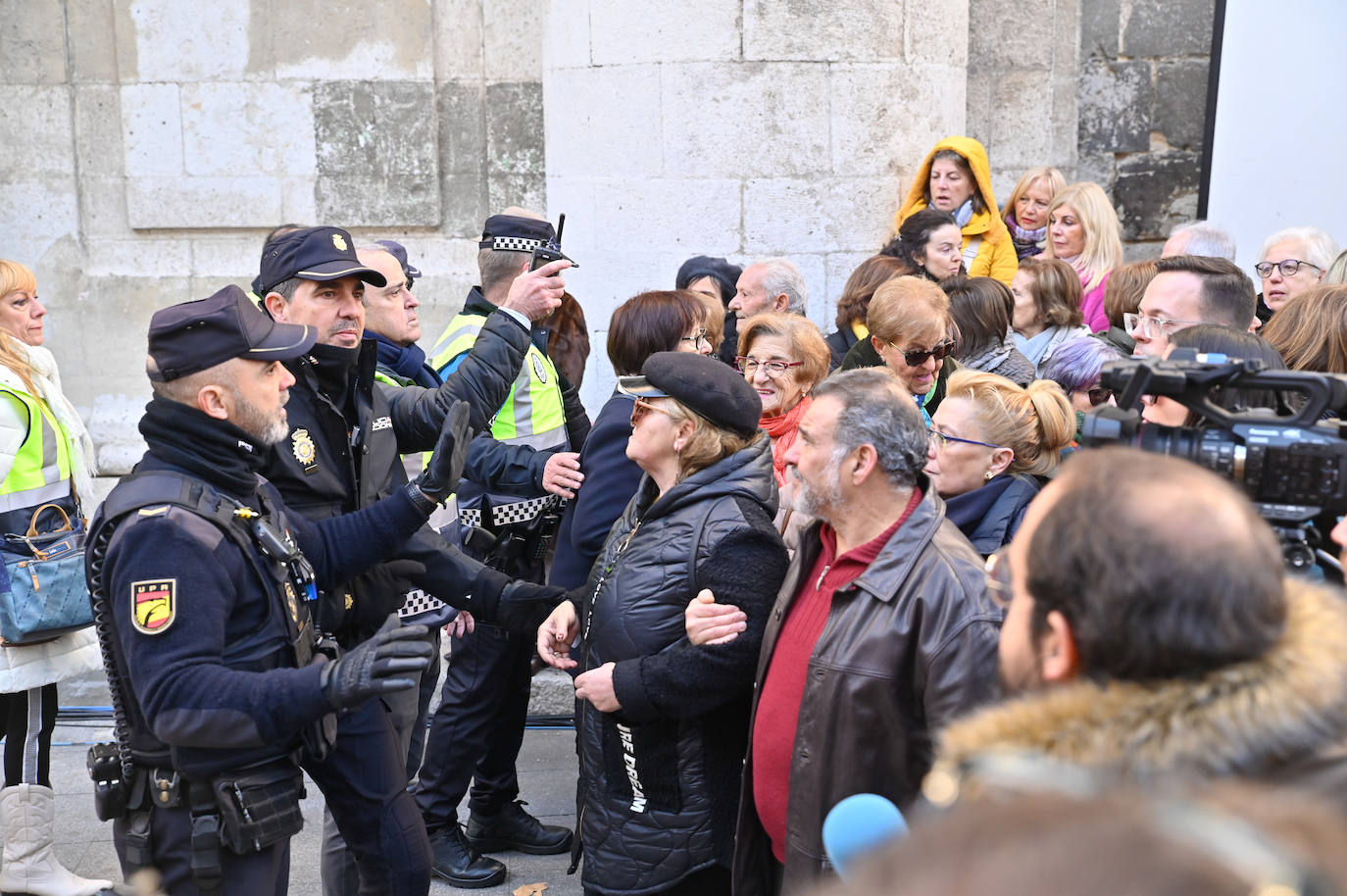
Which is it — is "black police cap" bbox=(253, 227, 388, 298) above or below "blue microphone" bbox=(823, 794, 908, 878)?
above

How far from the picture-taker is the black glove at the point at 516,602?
3465 mm

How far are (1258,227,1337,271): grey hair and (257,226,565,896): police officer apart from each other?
10.3 ft

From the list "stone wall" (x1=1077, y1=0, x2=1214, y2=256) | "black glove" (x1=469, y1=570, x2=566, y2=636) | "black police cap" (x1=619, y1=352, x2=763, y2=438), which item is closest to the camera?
"black police cap" (x1=619, y1=352, x2=763, y2=438)

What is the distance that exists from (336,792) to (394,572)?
0.66 meters

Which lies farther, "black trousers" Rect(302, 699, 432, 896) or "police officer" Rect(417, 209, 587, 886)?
"police officer" Rect(417, 209, 587, 886)

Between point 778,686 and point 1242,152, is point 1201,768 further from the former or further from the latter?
point 1242,152

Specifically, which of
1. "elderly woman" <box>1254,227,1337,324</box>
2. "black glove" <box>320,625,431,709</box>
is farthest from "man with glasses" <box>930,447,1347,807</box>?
"elderly woman" <box>1254,227,1337,324</box>

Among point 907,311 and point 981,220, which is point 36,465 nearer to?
point 907,311

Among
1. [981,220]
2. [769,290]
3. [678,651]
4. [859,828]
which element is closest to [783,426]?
[678,651]

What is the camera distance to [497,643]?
420cm

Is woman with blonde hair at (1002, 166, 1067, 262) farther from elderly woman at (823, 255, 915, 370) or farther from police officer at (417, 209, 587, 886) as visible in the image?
police officer at (417, 209, 587, 886)

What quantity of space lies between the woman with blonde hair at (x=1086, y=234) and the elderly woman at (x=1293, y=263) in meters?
0.92

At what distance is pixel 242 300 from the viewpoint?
2742mm

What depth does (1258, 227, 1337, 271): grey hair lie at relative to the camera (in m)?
4.65
